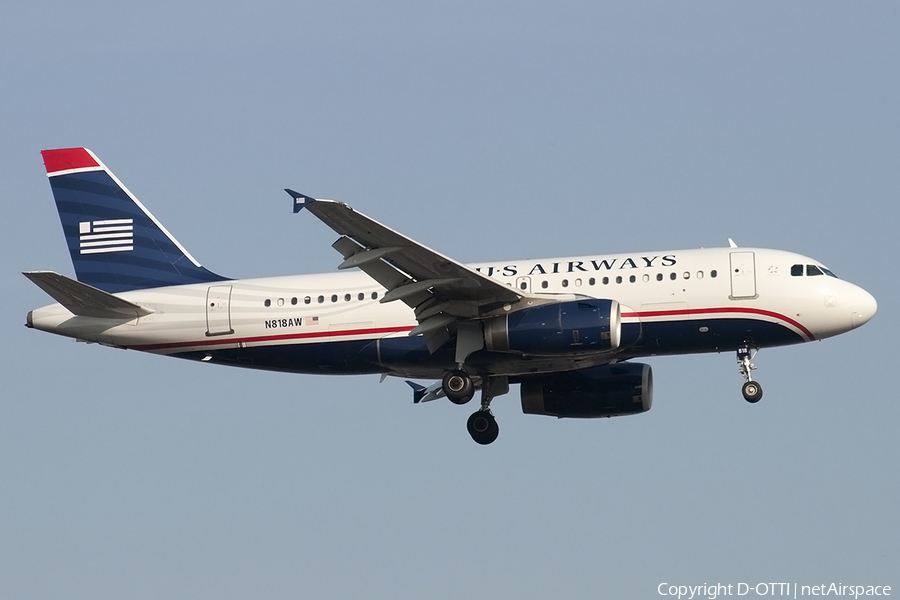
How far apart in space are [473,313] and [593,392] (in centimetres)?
625

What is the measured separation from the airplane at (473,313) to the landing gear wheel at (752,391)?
0.03m

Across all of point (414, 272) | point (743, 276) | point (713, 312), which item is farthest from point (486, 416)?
point (743, 276)

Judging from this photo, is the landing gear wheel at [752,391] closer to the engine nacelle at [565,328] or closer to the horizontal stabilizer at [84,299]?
the engine nacelle at [565,328]

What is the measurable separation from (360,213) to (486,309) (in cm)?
624

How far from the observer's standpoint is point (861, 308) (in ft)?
121

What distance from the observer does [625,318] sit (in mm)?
37062

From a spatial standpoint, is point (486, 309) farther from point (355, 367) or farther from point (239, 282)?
point (239, 282)

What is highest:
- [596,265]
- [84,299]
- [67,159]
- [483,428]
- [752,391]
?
[67,159]

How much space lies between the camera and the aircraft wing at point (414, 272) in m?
32.9

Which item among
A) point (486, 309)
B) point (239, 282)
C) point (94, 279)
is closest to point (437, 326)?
point (486, 309)

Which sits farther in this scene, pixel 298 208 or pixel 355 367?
pixel 355 367

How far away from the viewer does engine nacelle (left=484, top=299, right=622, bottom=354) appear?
1391 inches

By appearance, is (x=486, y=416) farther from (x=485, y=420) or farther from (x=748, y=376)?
(x=748, y=376)

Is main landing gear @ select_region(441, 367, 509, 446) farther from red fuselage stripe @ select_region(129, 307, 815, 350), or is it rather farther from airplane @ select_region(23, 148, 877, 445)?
red fuselage stripe @ select_region(129, 307, 815, 350)
